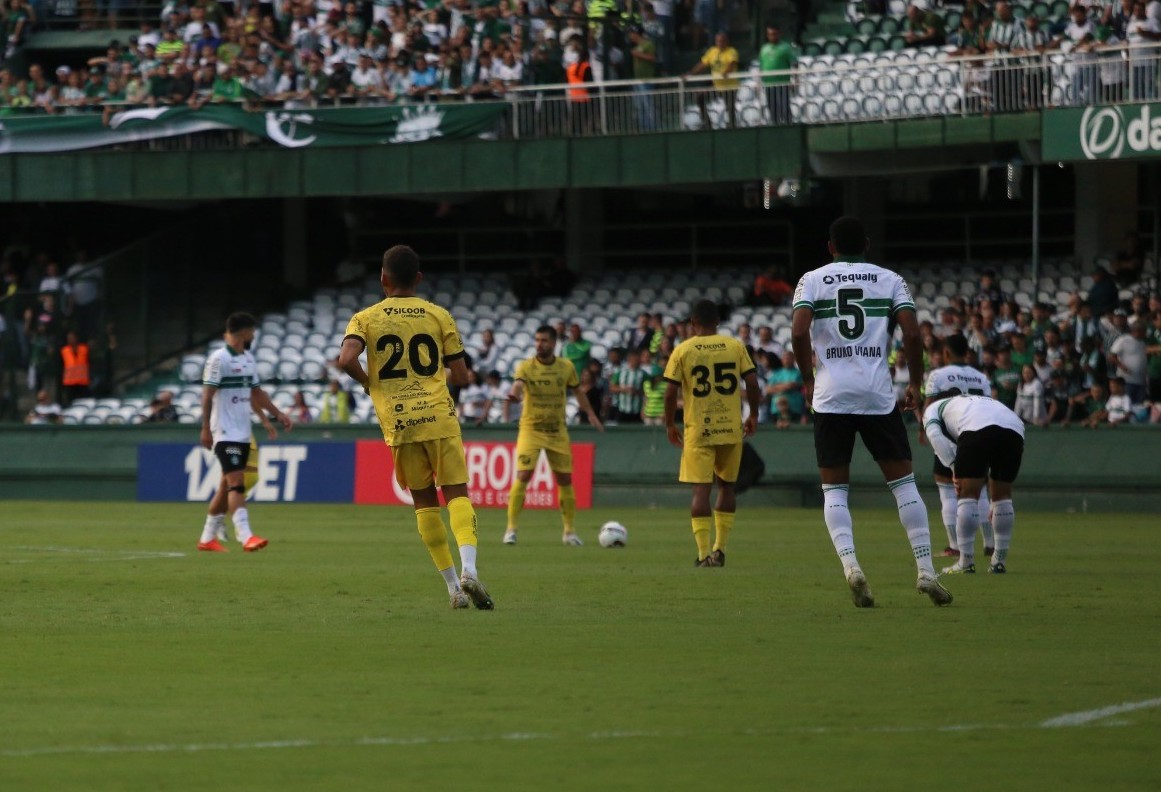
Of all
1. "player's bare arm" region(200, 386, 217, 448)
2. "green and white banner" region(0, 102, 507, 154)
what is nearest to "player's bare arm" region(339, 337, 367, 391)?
"player's bare arm" region(200, 386, 217, 448)

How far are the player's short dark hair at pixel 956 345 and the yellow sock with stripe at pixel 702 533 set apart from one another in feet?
8.29

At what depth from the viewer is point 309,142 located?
3678cm

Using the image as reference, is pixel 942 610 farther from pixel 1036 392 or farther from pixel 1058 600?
pixel 1036 392

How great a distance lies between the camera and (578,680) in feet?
28.9

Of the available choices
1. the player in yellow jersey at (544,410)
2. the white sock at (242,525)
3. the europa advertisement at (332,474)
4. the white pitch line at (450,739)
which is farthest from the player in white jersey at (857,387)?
the europa advertisement at (332,474)

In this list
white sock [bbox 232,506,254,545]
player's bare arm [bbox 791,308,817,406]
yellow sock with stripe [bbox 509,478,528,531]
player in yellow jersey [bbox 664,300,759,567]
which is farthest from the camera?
yellow sock with stripe [bbox 509,478,528,531]

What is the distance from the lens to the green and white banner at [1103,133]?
96.6 feet

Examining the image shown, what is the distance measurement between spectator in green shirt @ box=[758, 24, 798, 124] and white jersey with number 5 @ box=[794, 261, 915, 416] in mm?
21393

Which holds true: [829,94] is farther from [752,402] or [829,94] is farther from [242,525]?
[752,402]

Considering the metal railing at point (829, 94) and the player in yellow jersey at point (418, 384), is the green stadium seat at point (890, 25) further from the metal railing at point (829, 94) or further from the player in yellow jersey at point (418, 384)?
the player in yellow jersey at point (418, 384)

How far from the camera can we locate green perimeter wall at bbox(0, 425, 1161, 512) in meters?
27.5

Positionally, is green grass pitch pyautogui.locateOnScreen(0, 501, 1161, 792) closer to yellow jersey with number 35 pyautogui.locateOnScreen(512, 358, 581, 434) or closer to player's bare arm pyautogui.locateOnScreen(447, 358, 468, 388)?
player's bare arm pyautogui.locateOnScreen(447, 358, 468, 388)

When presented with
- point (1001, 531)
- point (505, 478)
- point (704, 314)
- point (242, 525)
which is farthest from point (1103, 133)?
point (242, 525)

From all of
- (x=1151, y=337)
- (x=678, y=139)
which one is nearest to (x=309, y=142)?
(x=678, y=139)
